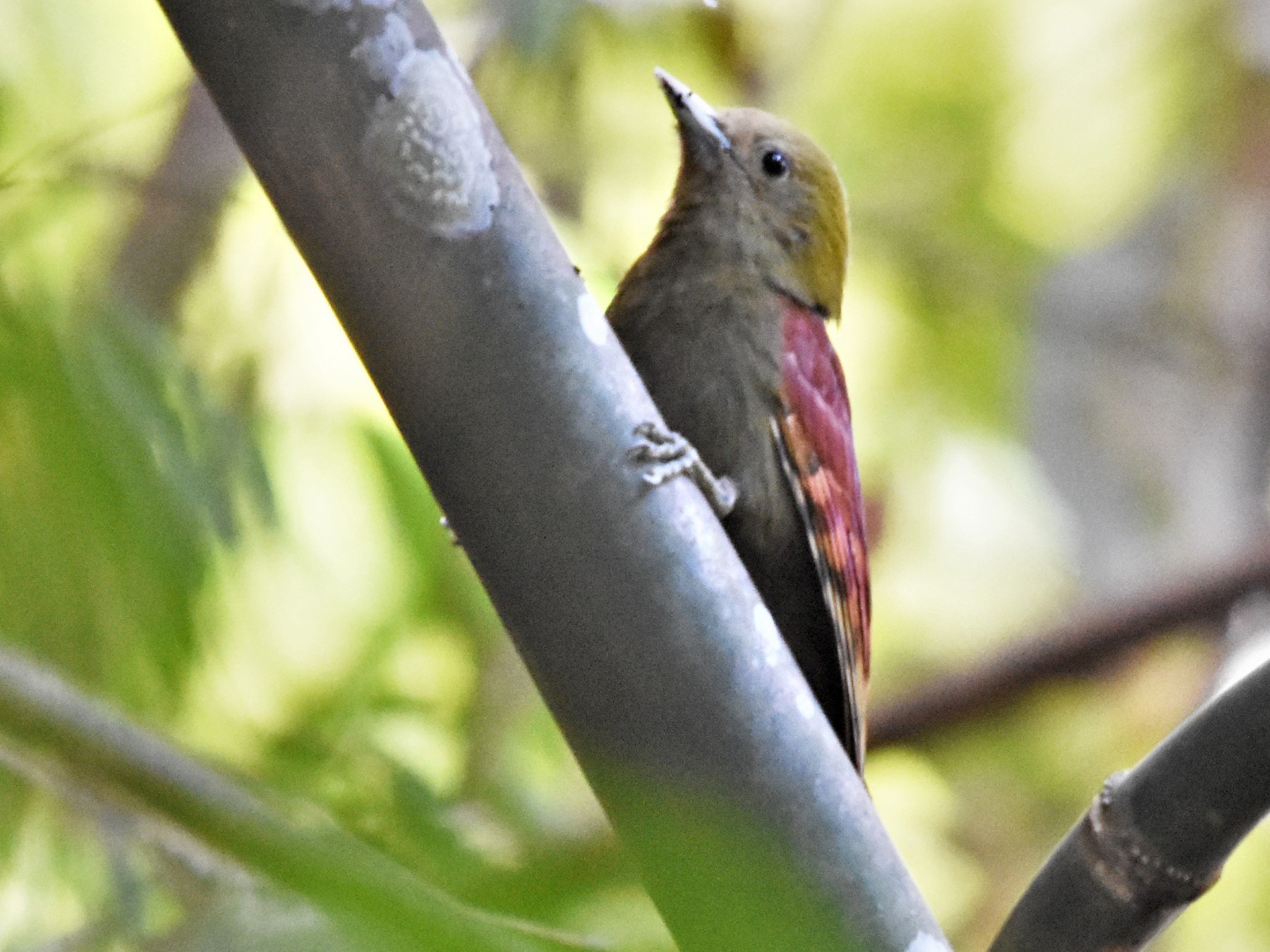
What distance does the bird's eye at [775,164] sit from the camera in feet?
11.2

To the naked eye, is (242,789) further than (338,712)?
No

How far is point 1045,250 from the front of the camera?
5.58 m

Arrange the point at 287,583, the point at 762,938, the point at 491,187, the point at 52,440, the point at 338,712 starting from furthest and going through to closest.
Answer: the point at 287,583, the point at 338,712, the point at 491,187, the point at 762,938, the point at 52,440

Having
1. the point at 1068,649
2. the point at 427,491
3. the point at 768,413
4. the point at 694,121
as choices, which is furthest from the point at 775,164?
the point at 1068,649

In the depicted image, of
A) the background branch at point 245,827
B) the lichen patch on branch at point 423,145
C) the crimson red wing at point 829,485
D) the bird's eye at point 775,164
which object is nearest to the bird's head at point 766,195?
the bird's eye at point 775,164

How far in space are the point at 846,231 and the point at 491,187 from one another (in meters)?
2.16

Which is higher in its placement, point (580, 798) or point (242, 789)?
point (242, 789)

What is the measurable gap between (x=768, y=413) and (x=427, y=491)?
0.63m

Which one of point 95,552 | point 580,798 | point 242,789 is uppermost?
point 95,552

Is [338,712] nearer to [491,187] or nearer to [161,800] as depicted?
[161,800]

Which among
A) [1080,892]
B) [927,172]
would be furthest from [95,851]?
[927,172]

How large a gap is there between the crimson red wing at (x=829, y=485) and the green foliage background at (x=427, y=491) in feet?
1.94

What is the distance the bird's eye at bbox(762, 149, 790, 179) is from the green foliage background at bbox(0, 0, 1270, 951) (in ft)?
1.57

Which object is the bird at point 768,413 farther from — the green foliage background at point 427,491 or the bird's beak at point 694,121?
the green foliage background at point 427,491
